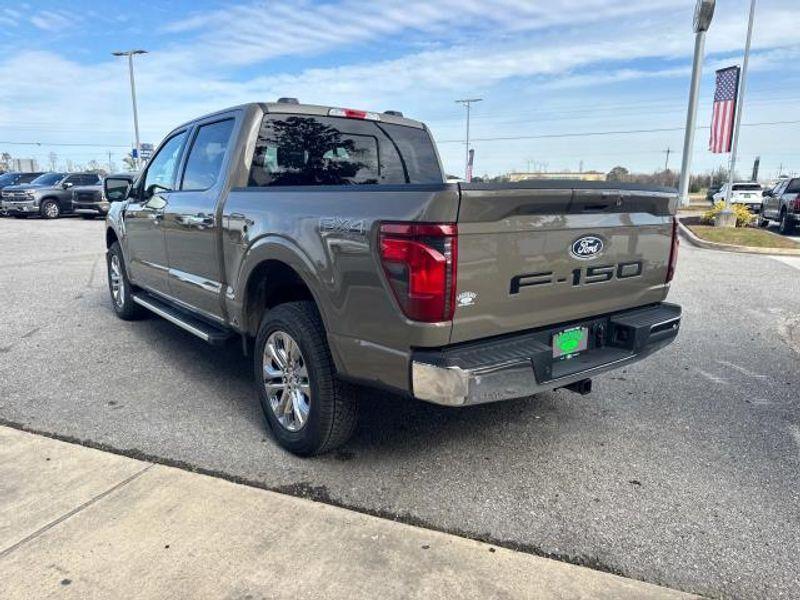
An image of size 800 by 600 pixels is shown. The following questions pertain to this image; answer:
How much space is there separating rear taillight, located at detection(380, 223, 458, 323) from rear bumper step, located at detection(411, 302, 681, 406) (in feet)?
0.72

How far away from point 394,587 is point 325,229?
5.40 feet

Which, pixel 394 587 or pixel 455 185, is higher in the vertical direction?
pixel 455 185

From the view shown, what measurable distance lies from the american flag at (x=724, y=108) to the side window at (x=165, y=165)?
1741cm

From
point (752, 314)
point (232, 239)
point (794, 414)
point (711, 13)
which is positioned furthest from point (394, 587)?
point (711, 13)

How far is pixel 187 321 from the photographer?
15.3ft

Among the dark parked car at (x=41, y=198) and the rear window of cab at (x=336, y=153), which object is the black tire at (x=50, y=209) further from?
the rear window of cab at (x=336, y=153)

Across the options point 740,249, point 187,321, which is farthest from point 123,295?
point 740,249

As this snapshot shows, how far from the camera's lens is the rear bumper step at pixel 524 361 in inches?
105

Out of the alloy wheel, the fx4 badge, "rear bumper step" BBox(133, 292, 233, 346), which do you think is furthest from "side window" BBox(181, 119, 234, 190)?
the fx4 badge

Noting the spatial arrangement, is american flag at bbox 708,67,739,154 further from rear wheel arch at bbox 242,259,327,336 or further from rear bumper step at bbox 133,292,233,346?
rear wheel arch at bbox 242,259,327,336

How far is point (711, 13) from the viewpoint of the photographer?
1705 centimetres

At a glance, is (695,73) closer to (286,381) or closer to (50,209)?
(286,381)

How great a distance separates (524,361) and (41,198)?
23799 millimetres

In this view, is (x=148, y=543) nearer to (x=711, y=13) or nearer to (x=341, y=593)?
(x=341, y=593)
